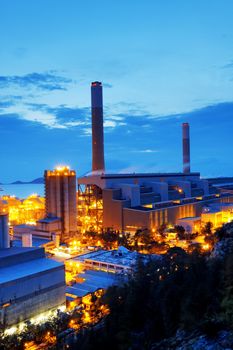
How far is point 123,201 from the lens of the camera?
2323 centimetres

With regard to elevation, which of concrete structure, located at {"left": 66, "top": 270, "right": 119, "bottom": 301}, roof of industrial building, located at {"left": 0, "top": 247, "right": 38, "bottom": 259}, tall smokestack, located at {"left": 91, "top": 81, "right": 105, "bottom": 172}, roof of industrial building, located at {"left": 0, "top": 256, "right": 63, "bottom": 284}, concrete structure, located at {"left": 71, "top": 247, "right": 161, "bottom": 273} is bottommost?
concrete structure, located at {"left": 66, "top": 270, "right": 119, "bottom": 301}

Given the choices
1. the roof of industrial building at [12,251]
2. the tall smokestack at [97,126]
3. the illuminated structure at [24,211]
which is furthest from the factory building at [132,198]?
the roof of industrial building at [12,251]

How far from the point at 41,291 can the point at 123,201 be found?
12.8 m

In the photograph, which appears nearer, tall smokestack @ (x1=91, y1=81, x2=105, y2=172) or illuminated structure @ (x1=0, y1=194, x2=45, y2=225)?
illuminated structure @ (x1=0, y1=194, x2=45, y2=225)

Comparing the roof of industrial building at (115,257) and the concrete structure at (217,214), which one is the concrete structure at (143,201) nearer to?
the concrete structure at (217,214)

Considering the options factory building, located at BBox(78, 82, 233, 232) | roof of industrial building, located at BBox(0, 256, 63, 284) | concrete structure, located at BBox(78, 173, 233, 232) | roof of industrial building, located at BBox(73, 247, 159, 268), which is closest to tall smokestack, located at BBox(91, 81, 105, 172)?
factory building, located at BBox(78, 82, 233, 232)

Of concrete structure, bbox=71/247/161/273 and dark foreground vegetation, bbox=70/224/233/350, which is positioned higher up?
dark foreground vegetation, bbox=70/224/233/350

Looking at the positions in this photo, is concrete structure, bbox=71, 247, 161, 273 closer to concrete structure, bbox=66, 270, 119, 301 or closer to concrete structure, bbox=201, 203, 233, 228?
concrete structure, bbox=66, 270, 119, 301

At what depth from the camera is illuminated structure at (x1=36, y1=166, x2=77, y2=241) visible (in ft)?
73.0

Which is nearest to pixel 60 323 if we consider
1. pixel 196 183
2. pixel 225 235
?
pixel 225 235

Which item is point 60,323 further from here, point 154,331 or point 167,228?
point 167,228

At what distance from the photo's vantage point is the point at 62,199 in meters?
22.6

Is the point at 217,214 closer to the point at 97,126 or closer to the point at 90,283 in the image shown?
the point at 97,126

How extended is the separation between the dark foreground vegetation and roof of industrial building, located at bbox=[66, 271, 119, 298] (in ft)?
15.6
